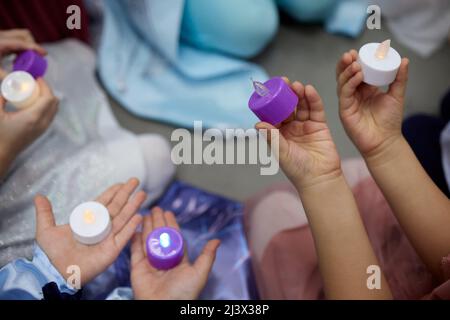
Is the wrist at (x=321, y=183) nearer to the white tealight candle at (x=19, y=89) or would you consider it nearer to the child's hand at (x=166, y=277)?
the child's hand at (x=166, y=277)

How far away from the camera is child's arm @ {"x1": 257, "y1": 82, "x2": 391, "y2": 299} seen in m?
0.61

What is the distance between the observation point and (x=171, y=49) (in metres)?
1.01

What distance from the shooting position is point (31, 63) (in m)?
0.74

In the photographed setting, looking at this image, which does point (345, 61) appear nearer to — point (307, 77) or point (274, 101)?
point (274, 101)

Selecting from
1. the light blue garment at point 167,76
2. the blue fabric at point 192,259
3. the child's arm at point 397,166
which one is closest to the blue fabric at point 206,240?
the blue fabric at point 192,259

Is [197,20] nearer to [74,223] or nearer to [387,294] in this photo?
Answer: [74,223]

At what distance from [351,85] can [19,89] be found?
1.47ft

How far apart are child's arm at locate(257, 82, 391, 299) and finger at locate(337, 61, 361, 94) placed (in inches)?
1.8

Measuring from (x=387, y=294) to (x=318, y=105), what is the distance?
0.24 m

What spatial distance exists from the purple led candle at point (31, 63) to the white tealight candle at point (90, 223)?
0.23 m

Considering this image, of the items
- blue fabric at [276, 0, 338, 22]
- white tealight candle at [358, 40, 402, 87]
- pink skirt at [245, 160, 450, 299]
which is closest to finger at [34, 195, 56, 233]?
pink skirt at [245, 160, 450, 299]

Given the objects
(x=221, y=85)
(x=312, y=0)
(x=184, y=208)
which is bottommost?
(x=184, y=208)

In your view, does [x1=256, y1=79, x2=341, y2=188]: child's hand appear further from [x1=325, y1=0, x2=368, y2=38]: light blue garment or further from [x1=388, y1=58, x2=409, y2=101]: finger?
[x1=325, y1=0, x2=368, y2=38]: light blue garment

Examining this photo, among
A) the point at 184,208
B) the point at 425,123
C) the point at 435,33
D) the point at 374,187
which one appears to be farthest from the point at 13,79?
the point at 435,33
